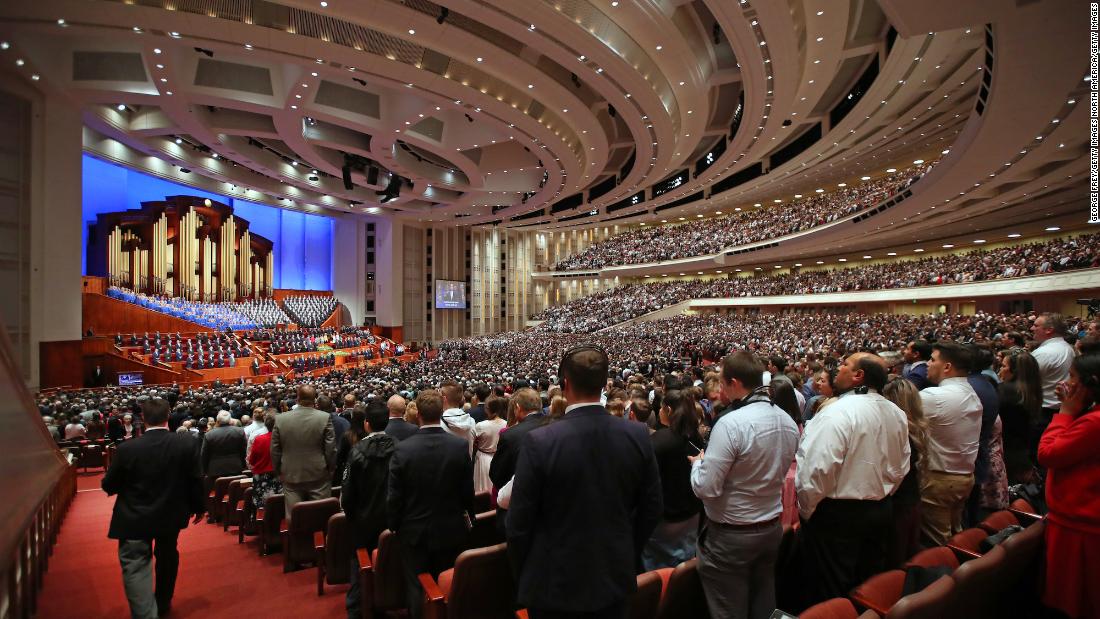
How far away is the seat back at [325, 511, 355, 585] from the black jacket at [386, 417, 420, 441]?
0.60 m

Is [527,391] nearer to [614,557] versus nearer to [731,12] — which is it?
[614,557]

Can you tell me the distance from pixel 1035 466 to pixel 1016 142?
11352mm

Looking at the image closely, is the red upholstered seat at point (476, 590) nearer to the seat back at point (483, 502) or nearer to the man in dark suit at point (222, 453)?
the seat back at point (483, 502)

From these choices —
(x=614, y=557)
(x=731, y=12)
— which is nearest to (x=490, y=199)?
(x=731, y=12)

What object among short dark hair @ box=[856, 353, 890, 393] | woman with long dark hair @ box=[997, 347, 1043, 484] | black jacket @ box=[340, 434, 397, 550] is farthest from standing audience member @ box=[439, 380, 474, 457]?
woman with long dark hair @ box=[997, 347, 1043, 484]

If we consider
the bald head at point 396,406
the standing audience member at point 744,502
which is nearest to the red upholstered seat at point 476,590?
the standing audience member at point 744,502

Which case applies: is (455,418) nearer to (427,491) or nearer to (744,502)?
(427,491)

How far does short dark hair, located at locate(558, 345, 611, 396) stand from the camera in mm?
1823

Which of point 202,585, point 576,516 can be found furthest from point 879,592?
point 202,585

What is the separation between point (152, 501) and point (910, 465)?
450 centimetres

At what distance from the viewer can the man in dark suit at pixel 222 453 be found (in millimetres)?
5766

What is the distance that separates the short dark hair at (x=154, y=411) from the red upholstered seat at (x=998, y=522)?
5059 mm

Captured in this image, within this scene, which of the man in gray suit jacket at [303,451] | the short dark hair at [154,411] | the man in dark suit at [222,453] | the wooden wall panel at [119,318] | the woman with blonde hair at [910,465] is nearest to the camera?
the woman with blonde hair at [910,465]

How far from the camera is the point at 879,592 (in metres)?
2.27
